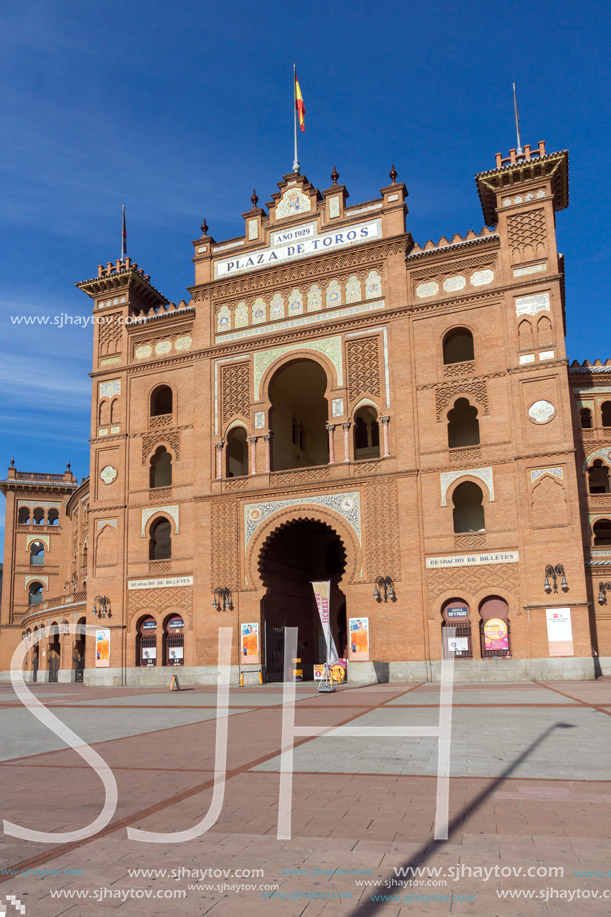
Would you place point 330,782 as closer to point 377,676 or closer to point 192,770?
point 192,770

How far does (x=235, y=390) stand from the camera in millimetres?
34344

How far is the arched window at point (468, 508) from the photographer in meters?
30.8

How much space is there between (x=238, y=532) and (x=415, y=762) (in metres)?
23.2

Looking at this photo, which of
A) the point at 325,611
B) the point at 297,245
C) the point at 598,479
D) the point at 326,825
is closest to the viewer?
the point at 326,825

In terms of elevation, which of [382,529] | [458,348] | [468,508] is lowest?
[382,529]

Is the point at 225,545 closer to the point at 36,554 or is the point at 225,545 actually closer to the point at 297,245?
the point at 297,245

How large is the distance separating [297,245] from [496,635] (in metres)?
18.7

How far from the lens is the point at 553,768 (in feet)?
29.6

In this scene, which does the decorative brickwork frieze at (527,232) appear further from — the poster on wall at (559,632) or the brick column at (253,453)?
the poster on wall at (559,632)

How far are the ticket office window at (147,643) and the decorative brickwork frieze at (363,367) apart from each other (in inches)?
531

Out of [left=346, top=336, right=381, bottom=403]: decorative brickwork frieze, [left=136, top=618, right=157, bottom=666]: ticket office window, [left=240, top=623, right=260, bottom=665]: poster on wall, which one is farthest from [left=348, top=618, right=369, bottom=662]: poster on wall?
[left=136, top=618, right=157, bottom=666]: ticket office window

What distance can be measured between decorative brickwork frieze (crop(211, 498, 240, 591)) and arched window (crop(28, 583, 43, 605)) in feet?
114

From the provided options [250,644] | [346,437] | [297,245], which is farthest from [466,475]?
[297,245]

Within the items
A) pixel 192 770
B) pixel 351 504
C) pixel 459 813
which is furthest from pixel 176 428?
pixel 459 813
